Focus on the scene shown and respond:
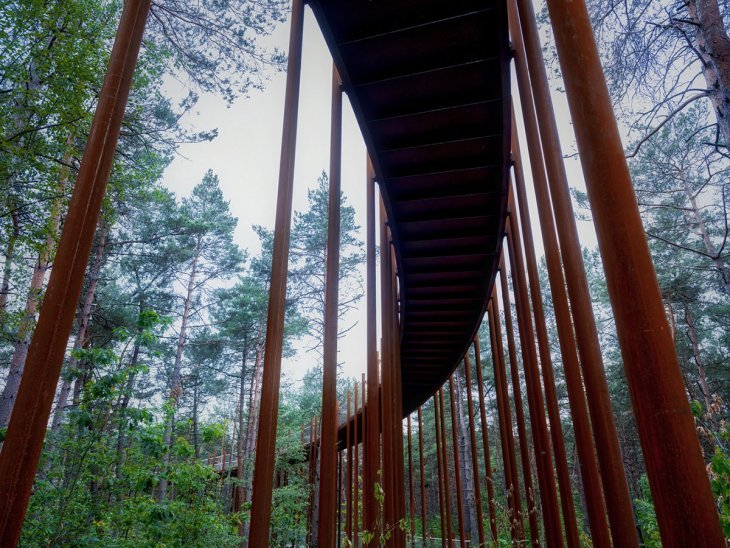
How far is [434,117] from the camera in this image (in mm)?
4715

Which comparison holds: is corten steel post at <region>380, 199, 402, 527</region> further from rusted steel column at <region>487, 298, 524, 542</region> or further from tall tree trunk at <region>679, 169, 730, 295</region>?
tall tree trunk at <region>679, 169, 730, 295</region>

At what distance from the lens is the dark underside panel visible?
379cm

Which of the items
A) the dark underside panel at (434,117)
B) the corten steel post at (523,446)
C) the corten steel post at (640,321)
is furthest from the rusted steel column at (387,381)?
the corten steel post at (640,321)

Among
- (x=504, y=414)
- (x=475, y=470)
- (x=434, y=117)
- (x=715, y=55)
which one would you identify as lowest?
(x=475, y=470)

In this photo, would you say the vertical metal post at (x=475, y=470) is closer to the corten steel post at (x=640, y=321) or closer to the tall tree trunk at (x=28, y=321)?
the corten steel post at (x=640, y=321)

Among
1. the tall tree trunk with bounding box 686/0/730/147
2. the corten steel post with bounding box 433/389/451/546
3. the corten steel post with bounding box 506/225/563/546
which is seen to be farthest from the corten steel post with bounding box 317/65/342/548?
the corten steel post with bounding box 433/389/451/546

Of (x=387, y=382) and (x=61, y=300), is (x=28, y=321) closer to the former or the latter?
(x=387, y=382)

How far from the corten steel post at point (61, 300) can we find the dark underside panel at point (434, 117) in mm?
2171

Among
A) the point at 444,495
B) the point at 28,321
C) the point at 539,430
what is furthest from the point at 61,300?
the point at 444,495

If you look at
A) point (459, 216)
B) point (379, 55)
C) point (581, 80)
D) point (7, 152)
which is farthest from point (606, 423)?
point (7, 152)

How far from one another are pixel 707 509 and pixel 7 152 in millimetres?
7695

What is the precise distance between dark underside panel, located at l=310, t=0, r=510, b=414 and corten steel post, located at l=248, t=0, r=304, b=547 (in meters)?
1.04

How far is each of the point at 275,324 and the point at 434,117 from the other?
3.38m

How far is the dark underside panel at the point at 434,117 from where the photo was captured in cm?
379
